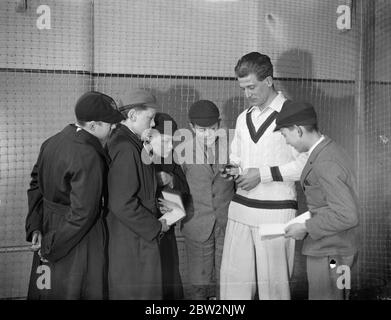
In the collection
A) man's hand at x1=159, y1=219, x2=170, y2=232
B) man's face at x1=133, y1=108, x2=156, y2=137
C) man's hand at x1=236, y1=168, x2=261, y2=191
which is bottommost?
man's hand at x1=159, y1=219, x2=170, y2=232

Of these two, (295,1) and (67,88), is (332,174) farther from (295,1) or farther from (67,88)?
(67,88)

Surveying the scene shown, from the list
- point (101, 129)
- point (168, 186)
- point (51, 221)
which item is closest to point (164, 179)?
point (168, 186)

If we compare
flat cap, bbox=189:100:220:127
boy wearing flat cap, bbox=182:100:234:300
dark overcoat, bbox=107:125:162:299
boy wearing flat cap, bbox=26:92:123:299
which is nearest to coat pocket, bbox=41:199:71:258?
boy wearing flat cap, bbox=26:92:123:299

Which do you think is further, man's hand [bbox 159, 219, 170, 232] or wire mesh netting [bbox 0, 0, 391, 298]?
wire mesh netting [bbox 0, 0, 391, 298]

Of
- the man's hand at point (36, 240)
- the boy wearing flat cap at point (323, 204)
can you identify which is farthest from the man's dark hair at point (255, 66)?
the man's hand at point (36, 240)

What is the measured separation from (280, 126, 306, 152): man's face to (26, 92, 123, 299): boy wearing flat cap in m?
0.51

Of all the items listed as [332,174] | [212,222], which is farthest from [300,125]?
[212,222]

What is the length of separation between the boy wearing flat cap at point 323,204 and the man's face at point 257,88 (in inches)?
3.0

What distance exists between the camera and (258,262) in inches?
63.5

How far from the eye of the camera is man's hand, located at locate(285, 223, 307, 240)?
5.00 feet

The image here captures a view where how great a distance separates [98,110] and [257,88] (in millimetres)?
503

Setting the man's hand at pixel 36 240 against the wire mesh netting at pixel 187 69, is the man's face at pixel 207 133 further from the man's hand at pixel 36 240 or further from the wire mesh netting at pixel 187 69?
the man's hand at pixel 36 240

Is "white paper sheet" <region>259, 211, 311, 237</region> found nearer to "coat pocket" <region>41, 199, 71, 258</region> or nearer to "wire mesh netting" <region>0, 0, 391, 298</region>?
"wire mesh netting" <region>0, 0, 391, 298</region>

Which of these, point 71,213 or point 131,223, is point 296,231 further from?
point 71,213
